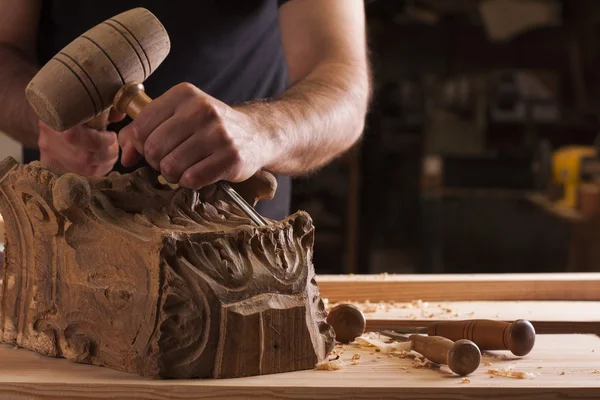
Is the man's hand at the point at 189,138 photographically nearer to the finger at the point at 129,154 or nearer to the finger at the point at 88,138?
the finger at the point at 129,154

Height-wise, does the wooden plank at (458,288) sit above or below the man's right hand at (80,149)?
below

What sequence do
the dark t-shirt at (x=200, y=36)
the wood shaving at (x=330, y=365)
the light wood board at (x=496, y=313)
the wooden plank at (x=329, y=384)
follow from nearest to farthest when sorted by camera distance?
1. the wooden plank at (x=329, y=384)
2. the wood shaving at (x=330, y=365)
3. the light wood board at (x=496, y=313)
4. the dark t-shirt at (x=200, y=36)

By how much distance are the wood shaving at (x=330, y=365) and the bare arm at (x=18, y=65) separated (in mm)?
1095

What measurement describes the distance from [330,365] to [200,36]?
4.15 feet

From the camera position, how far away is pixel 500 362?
69.1 inches

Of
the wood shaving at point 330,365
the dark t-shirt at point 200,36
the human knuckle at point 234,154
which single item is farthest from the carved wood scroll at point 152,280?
the dark t-shirt at point 200,36

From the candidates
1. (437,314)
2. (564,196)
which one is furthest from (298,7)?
(564,196)

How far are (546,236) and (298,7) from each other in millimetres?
4174

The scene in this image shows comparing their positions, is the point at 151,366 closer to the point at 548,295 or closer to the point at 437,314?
the point at 437,314

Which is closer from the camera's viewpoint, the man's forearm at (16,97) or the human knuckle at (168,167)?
the human knuckle at (168,167)

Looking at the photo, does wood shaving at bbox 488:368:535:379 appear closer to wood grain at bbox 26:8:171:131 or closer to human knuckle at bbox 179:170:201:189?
human knuckle at bbox 179:170:201:189

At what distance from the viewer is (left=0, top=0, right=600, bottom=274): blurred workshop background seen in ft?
20.7

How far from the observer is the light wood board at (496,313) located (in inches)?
82.5

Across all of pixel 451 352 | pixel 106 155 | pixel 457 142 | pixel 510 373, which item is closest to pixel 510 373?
pixel 510 373
